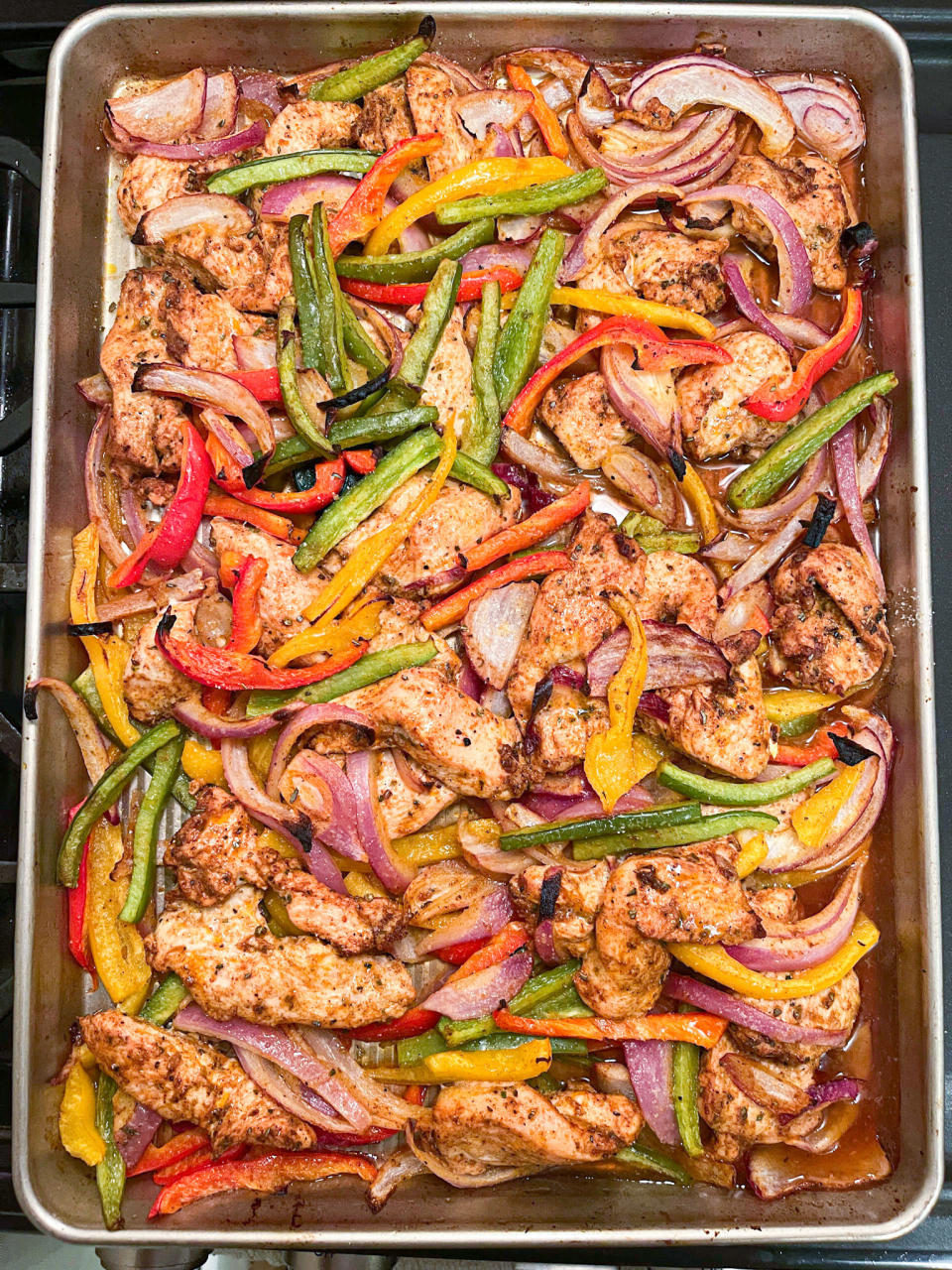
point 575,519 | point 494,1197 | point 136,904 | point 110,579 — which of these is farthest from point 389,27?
point 494,1197

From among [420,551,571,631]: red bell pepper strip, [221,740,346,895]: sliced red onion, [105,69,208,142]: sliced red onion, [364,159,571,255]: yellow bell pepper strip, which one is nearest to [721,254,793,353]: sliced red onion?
[364,159,571,255]: yellow bell pepper strip

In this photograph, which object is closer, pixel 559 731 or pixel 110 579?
pixel 559 731

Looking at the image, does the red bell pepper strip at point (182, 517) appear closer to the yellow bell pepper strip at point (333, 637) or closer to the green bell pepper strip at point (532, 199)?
the yellow bell pepper strip at point (333, 637)

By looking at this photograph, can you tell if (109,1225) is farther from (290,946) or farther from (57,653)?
(57,653)

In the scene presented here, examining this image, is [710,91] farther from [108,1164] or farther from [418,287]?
[108,1164]

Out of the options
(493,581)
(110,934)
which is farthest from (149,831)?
(493,581)
